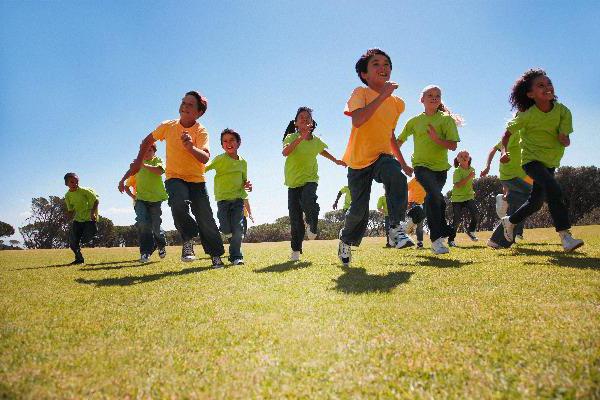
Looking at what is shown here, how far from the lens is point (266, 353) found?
1.78 meters

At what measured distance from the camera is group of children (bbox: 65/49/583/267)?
5.06m

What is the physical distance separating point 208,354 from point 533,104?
570 centimetres

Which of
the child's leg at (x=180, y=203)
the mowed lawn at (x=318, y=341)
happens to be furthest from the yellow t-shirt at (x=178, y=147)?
the mowed lawn at (x=318, y=341)

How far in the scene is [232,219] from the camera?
708cm

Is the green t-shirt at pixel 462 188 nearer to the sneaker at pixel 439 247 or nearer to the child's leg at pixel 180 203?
the sneaker at pixel 439 247

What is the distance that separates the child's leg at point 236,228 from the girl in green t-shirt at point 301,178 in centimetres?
93

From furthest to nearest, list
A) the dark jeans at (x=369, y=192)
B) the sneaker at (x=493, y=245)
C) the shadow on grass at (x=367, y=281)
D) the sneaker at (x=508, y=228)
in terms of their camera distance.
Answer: the sneaker at (x=493, y=245)
the sneaker at (x=508, y=228)
the dark jeans at (x=369, y=192)
the shadow on grass at (x=367, y=281)

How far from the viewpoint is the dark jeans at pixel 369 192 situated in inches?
191

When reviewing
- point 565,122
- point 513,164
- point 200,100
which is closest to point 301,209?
point 200,100

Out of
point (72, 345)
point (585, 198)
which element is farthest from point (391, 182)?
point (585, 198)

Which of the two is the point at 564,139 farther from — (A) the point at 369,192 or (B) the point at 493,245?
(A) the point at 369,192

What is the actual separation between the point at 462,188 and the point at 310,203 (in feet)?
17.5

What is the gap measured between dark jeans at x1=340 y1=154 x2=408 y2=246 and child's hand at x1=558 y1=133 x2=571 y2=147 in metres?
2.25

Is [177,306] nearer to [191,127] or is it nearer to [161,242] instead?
[191,127]
